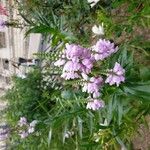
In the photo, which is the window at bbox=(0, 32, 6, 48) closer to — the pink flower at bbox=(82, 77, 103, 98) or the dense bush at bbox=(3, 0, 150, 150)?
the dense bush at bbox=(3, 0, 150, 150)

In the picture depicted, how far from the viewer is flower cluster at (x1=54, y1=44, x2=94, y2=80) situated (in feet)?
8.30

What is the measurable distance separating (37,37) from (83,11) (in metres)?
2.11

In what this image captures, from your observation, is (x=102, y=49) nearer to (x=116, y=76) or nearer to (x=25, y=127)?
(x=116, y=76)

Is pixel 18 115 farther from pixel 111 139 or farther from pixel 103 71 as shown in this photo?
pixel 103 71

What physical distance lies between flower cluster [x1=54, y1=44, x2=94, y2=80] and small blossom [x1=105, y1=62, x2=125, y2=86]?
0.14 m

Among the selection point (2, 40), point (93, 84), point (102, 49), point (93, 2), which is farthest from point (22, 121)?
point (2, 40)

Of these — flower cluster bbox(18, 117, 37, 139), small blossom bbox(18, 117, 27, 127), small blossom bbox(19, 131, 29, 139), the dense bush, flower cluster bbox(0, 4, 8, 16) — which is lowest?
small blossom bbox(19, 131, 29, 139)

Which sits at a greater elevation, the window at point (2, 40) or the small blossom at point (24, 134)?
the window at point (2, 40)

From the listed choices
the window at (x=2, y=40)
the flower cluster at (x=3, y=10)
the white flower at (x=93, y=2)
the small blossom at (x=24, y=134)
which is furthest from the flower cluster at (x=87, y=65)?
the window at (x=2, y=40)

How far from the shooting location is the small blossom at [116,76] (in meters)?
2.67

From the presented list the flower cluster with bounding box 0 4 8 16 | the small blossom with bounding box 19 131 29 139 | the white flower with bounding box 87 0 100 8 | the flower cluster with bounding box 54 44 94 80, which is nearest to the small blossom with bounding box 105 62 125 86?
the flower cluster with bounding box 54 44 94 80

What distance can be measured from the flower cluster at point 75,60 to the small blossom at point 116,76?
14 cm

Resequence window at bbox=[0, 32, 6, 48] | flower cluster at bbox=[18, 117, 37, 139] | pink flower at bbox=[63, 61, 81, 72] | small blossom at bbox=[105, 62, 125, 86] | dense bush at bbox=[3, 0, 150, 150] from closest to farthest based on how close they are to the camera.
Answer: pink flower at bbox=[63, 61, 81, 72] → small blossom at bbox=[105, 62, 125, 86] → dense bush at bbox=[3, 0, 150, 150] → flower cluster at bbox=[18, 117, 37, 139] → window at bbox=[0, 32, 6, 48]

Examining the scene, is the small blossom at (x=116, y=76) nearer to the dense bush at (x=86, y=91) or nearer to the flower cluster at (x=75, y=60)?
the dense bush at (x=86, y=91)
